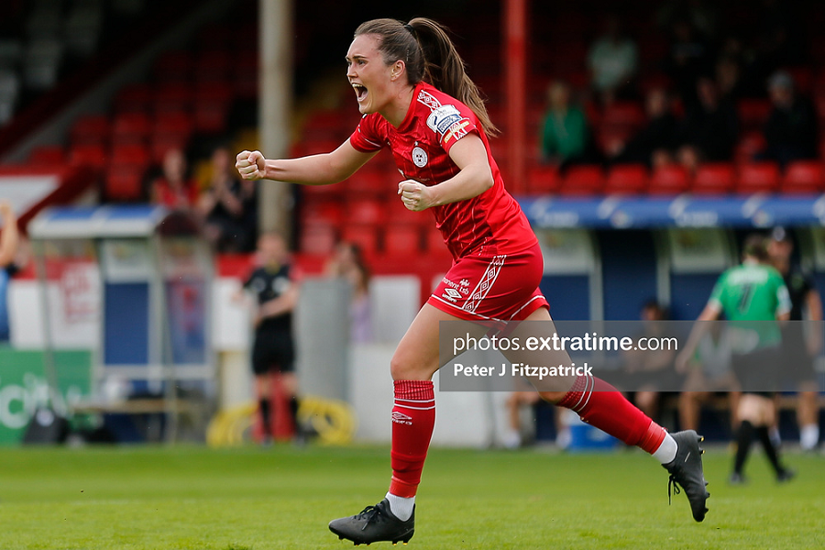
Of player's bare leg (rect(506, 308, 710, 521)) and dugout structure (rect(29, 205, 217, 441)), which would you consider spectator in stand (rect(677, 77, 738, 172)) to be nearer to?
dugout structure (rect(29, 205, 217, 441))

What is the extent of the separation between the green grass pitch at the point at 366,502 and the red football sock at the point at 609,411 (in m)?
0.42

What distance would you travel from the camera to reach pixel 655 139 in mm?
14508

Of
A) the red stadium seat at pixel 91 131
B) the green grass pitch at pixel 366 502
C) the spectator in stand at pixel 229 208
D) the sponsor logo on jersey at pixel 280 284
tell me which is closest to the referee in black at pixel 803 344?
the green grass pitch at pixel 366 502

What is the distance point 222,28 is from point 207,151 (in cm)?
300

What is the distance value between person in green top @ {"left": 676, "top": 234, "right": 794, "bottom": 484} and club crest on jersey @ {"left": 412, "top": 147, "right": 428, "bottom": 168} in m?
4.75

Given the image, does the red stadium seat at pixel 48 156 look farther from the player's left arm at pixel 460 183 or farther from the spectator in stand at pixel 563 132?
the player's left arm at pixel 460 183

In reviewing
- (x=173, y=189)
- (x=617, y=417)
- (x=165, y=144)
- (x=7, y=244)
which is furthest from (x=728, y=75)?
(x=617, y=417)

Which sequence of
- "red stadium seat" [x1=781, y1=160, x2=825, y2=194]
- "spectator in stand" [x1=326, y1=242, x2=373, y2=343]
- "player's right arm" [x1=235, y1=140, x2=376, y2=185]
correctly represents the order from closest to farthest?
"player's right arm" [x1=235, y1=140, x2=376, y2=185], "spectator in stand" [x1=326, y1=242, x2=373, y2=343], "red stadium seat" [x1=781, y1=160, x2=825, y2=194]

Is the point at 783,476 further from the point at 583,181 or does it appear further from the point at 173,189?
the point at 173,189

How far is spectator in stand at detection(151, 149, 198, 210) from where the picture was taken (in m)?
14.9

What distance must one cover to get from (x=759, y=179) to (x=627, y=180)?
148 centimetres

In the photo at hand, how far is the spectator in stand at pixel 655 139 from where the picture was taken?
1427 centimetres

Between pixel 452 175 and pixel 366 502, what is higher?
pixel 452 175

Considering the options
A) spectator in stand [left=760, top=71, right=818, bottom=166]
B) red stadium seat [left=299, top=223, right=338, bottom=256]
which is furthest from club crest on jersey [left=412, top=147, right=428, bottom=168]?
red stadium seat [left=299, top=223, right=338, bottom=256]
